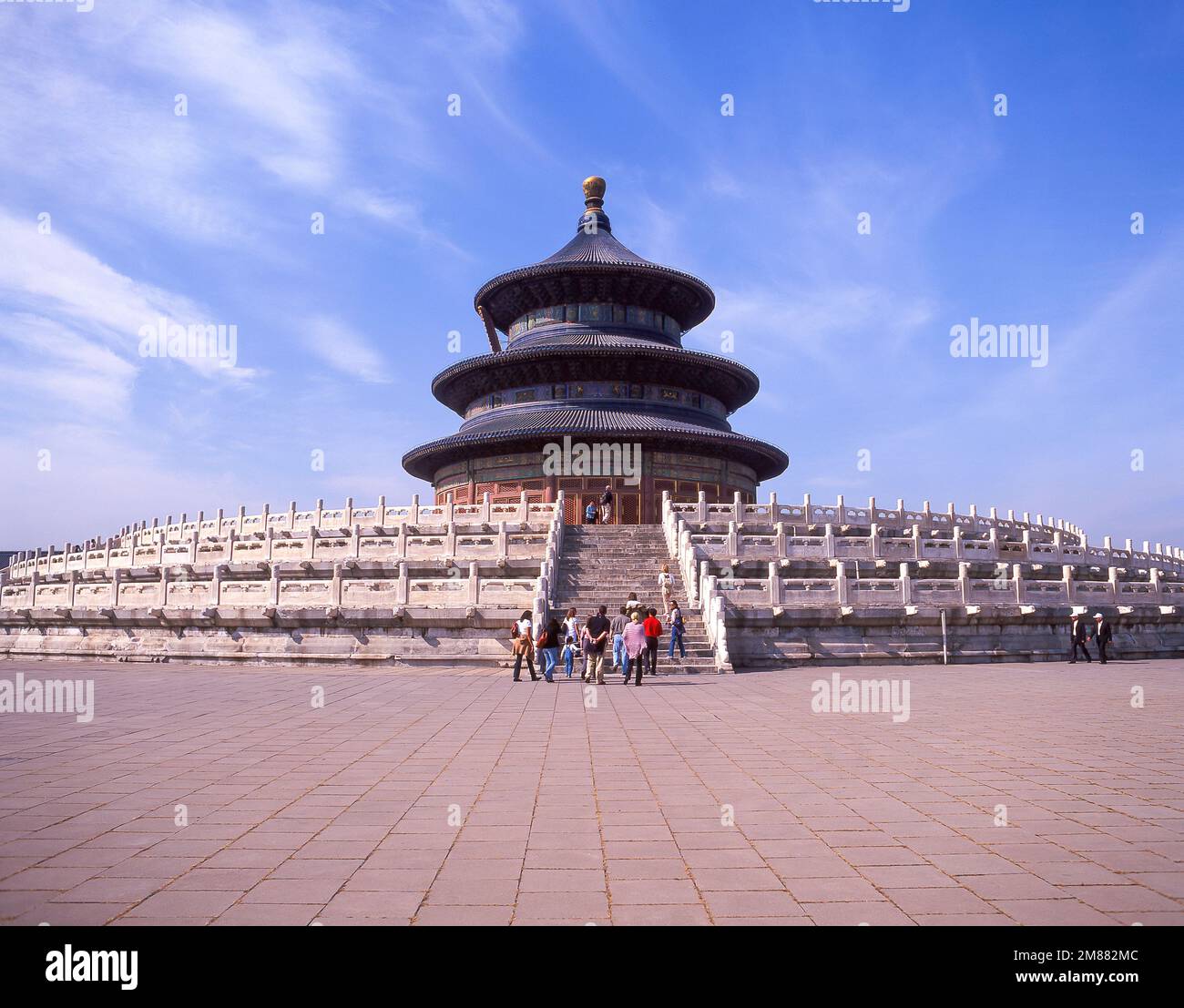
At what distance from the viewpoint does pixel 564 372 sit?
40594 mm

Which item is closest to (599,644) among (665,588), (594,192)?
(665,588)

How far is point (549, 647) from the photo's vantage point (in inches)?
688

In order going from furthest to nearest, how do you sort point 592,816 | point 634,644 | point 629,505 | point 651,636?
point 629,505 < point 651,636 < point 634,644 < point 592,816

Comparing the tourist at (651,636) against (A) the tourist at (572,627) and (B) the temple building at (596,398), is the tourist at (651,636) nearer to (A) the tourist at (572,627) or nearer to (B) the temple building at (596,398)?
(A) the tourist at (572,627)

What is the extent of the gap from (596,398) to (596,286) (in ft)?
22.8

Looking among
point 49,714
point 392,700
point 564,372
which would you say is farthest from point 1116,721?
point 564,372

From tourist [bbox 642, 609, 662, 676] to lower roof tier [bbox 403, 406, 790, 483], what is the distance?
18.3 meters

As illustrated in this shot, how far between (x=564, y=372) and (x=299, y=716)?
3011 centimetres

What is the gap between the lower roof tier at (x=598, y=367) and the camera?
39.2m

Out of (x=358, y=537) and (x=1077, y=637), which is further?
(x=358, y=537)

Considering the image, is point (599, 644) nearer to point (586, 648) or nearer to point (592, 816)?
point (586, 648)

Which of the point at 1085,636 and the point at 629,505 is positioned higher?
the point at 629,505

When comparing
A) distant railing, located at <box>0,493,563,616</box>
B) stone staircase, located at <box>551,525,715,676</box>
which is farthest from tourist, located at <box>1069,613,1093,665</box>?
distant railing, located at <box>0,493,563,616</box>
